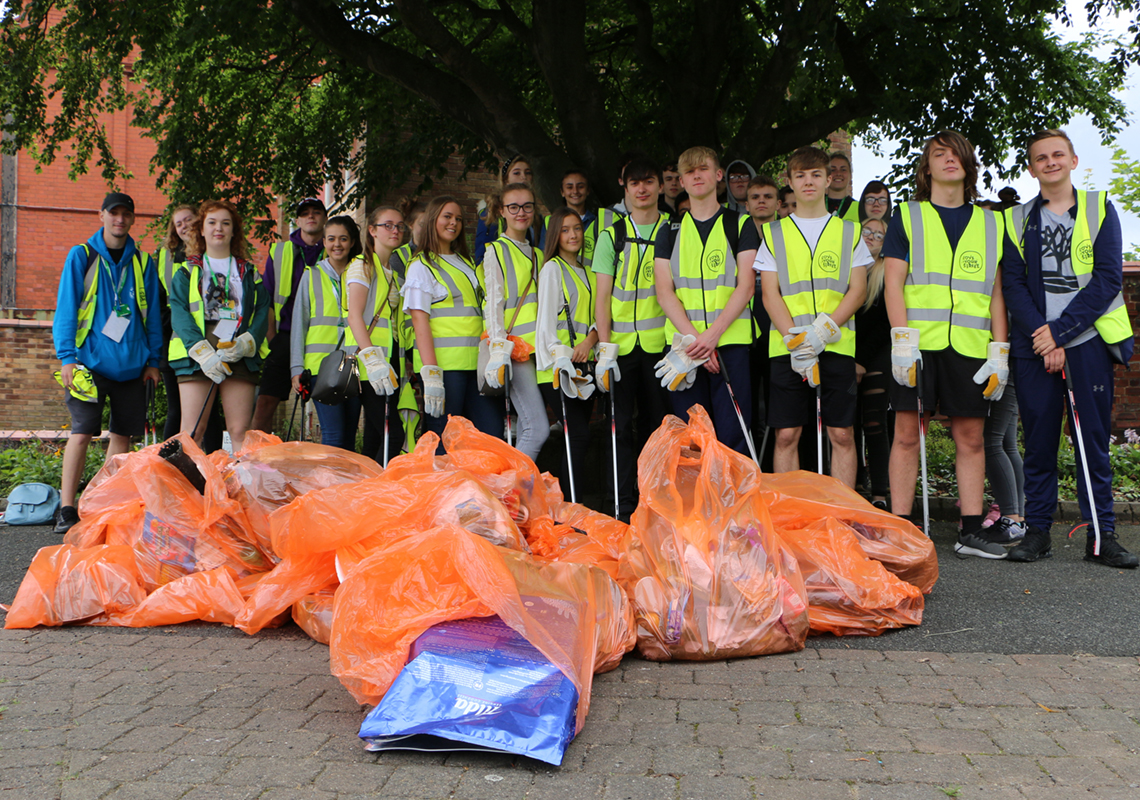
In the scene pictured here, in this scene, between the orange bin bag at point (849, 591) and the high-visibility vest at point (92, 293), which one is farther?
the high-visibility vest at point (92, 293)

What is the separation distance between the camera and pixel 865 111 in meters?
8.27

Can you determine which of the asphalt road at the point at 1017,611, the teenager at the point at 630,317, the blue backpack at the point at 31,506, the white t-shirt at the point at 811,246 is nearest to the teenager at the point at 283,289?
the blue backpack at the point at 31,506

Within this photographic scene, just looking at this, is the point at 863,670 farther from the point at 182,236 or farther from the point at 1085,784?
the point at 182,236

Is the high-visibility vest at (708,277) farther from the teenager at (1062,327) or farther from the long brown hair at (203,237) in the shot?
the long brown hair at (203,237)

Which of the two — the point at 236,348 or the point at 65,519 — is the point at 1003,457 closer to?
the point at 236,348

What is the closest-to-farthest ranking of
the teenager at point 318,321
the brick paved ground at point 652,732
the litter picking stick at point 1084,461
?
1. the brick paved ground at point 652,732
2. the litter picking stick at point 1084,461
3. the teenager at point 318,321

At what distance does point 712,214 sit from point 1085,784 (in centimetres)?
357

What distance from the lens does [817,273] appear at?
Result: 4.80 metres

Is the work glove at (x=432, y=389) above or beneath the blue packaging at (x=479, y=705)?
above

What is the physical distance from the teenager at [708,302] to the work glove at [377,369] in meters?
1.53

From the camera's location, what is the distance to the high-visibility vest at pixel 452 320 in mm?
5301

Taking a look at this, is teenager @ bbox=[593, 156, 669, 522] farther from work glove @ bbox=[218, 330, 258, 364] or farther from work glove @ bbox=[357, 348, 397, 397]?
work glove @ bbox=[218, 330, 258, 364]

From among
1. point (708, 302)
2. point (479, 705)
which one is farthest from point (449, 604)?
point (708, 302)

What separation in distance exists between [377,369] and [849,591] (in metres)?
2.94
